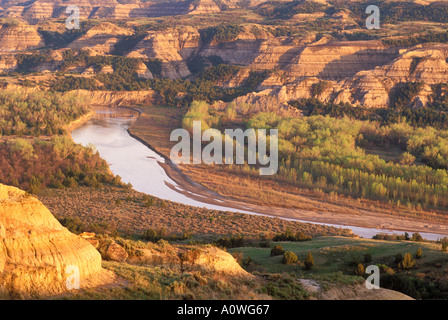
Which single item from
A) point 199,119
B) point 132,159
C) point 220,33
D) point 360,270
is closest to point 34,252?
point 360,270

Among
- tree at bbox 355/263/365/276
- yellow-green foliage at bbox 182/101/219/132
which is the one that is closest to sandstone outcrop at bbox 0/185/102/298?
tree at bbox 355/263/365/276

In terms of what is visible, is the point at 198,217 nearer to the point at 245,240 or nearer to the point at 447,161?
the point at 245,240

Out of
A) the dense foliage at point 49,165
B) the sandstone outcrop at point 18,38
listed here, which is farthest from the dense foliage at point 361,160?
the sandstone outcrop at point 18,38

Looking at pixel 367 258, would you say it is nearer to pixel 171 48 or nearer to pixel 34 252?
pixel 34 252

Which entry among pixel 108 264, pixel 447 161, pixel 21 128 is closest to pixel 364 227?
pixel 447 161

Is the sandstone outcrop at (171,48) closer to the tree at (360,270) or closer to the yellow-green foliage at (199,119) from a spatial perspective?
the yellow-green foliage at (199,119)

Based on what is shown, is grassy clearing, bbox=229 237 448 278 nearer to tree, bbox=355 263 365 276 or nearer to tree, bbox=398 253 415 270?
tree, bbox=398 253 415 270

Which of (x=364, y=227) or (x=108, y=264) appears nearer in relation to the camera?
(x=108, y=264)
